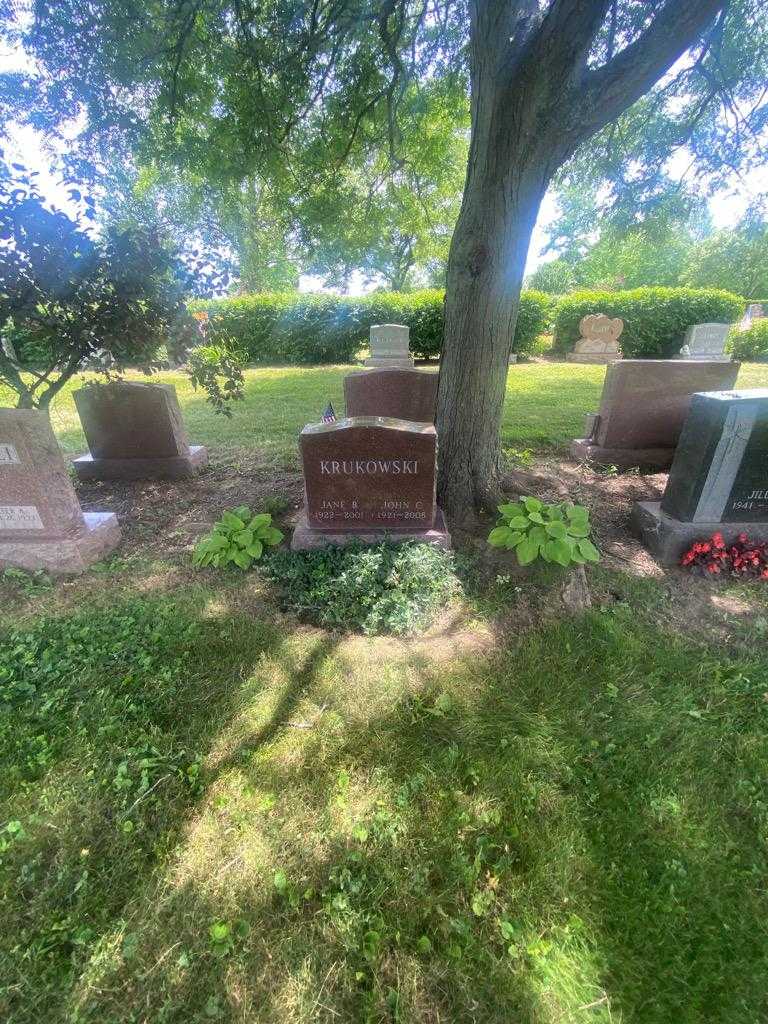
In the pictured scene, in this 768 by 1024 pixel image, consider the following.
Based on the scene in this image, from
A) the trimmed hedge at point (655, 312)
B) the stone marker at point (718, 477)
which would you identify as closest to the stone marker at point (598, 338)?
the trimmed hedge at point (655, 312)

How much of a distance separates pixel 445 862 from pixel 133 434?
491cm

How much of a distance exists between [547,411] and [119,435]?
6.39 meters

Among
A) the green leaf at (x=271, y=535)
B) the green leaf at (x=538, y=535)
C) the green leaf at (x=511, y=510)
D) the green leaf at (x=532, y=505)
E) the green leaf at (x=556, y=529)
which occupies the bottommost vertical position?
the green leaf at (x=271, y=535)

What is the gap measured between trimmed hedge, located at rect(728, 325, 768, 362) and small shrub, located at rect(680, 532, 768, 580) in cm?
1411

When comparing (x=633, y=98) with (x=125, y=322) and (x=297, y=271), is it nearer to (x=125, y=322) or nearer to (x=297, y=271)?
(x=125, y=322)

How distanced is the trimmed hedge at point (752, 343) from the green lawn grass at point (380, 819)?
605 inches

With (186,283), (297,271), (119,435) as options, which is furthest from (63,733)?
Result: (297,271)

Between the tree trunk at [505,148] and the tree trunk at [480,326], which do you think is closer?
the tree trunk at [505,148]

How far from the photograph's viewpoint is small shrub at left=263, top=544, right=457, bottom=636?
2668 millimetres

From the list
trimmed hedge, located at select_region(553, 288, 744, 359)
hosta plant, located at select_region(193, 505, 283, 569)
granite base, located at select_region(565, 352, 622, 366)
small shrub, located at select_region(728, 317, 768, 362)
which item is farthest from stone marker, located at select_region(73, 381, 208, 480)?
small shrub, located at select_region(728, 317, 768, 362)

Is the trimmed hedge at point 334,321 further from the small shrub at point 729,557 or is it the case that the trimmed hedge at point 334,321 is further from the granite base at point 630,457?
the small shrub at point 729,557

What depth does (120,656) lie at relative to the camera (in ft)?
7.74

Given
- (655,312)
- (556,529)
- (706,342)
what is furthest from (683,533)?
(655,312)

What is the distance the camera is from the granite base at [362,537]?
3285 millimetres
